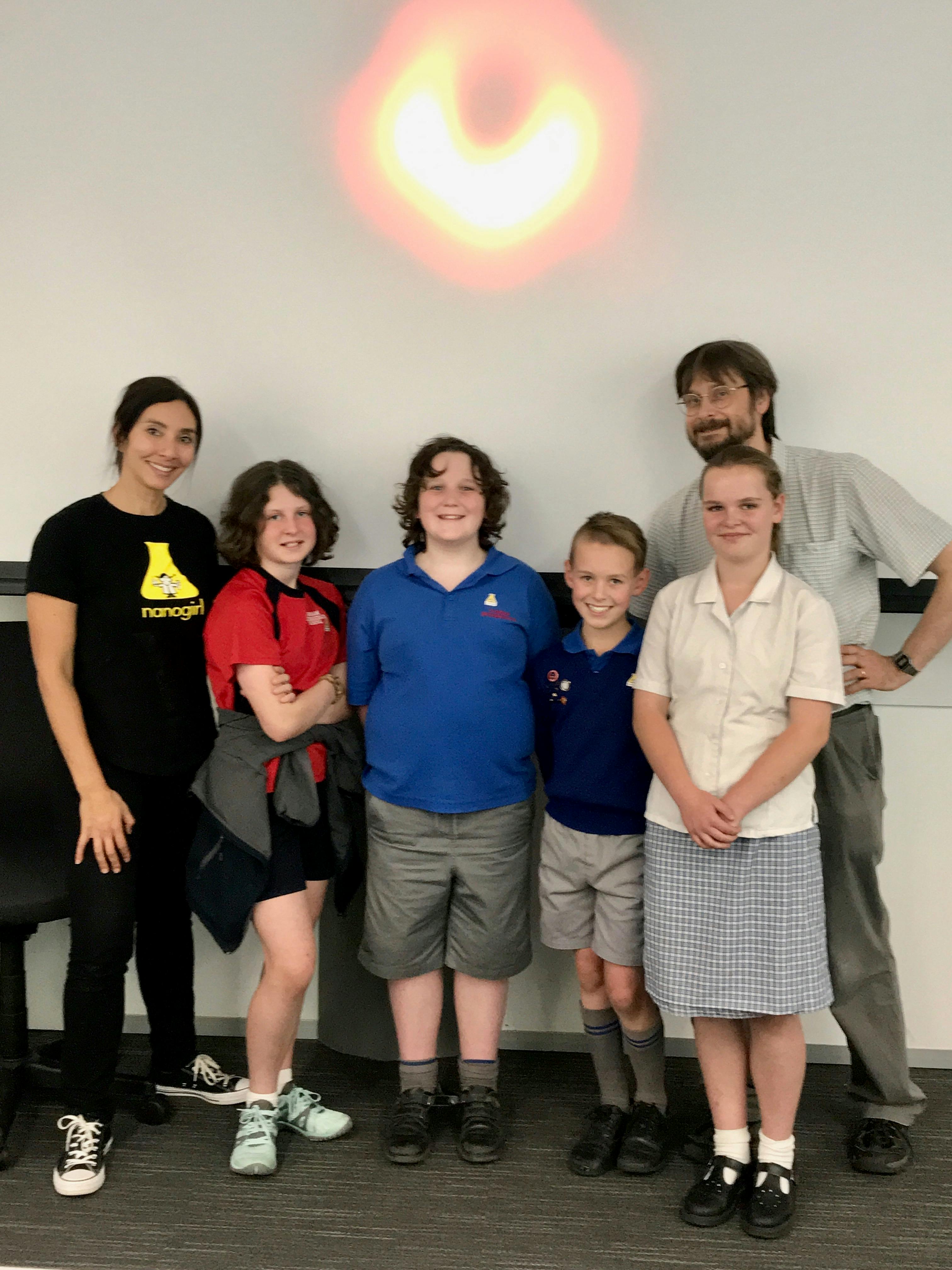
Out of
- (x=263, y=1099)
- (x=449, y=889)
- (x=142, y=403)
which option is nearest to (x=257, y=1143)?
(x=263, y=1099)

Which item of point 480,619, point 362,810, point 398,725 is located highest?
point 480,619

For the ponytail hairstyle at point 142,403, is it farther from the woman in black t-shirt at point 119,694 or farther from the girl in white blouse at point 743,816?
the girl in white blouse at point 743,816

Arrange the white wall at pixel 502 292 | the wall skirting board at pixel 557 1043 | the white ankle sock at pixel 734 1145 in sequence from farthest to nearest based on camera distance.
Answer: the wall skirting board at pixel 557 1043
the white wall at pixel 502 292
the white ankle sock at pixel 734 1145

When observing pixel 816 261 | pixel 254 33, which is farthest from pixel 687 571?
pixel 254 33

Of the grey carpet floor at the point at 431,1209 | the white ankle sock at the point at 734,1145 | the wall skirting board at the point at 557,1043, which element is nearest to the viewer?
the grey carpet floor at the point at 431,1209

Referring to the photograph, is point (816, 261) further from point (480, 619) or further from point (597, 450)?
point (480, 619)

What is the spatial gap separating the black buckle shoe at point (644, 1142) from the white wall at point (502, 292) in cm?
48

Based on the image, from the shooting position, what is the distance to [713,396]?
2039mm

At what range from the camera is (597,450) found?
2.29 m

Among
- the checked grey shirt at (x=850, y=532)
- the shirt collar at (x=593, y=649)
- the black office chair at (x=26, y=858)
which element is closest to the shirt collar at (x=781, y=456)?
the checked grey shirt at (x=850, y=532)

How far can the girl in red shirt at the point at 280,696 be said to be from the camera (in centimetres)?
196

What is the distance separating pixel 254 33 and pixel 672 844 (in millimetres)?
1989

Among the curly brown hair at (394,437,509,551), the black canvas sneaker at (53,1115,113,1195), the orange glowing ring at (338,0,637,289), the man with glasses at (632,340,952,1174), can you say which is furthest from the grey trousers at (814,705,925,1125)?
the black canvas sneaker at (53,1115,113,1195)

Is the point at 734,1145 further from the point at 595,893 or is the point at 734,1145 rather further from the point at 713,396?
the point at 713,396
